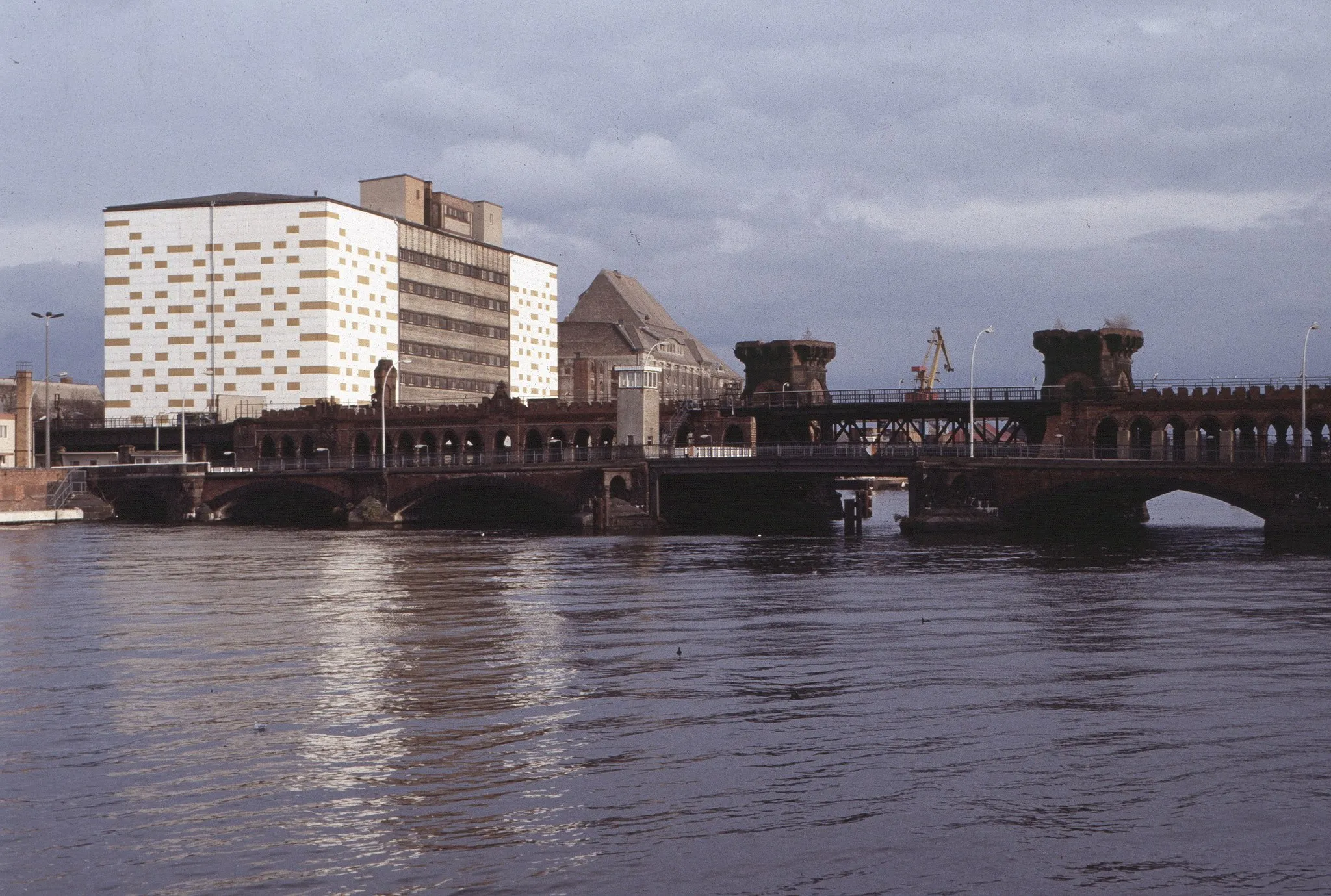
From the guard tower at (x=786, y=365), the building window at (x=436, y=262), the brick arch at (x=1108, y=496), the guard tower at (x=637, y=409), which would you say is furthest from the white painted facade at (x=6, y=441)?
the brick arch at (x=1108, y=496)

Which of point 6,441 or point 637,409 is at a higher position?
point 637,409

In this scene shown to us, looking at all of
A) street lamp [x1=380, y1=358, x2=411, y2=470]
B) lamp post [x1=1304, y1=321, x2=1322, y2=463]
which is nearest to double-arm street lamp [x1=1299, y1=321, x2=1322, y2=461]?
lamp post [x1=1304, y1=321, x2=1322, y2=463]

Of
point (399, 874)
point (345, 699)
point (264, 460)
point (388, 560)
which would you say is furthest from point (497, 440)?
point (399, 874)

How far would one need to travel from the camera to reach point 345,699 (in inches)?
1283

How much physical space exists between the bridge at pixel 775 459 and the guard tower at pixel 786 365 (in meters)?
0.23

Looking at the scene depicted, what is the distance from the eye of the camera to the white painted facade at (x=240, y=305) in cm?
17088

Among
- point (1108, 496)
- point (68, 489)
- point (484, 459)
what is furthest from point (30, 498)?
point (1108, 496)

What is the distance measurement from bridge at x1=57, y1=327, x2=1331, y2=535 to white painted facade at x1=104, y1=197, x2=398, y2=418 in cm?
1835

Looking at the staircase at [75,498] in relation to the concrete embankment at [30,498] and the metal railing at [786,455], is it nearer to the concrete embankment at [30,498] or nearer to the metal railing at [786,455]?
the concrete embankment at [30,498]

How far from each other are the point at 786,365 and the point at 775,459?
42128 mm

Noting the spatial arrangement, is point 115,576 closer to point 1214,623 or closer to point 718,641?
point 718,641

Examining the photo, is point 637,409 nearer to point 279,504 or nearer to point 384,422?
point 384,422

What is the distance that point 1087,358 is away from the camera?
124 metres

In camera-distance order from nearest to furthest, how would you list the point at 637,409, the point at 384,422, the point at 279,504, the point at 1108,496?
the point at 1108,496, the point at 637,409, the point at 384,422, the point at 279,504
